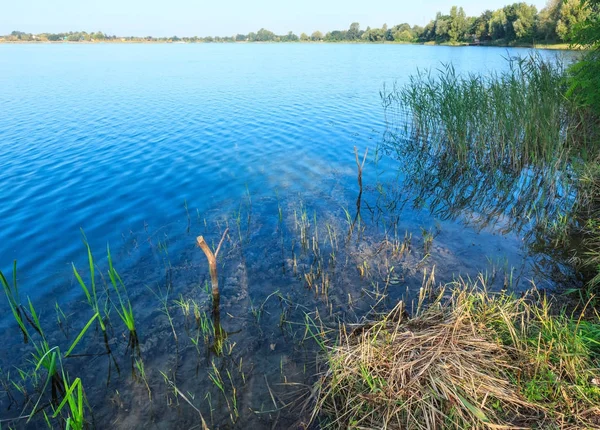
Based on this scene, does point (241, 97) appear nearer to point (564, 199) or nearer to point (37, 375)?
point (564, 199)

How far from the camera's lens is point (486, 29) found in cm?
7800

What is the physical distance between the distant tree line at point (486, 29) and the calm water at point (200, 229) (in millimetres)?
7601

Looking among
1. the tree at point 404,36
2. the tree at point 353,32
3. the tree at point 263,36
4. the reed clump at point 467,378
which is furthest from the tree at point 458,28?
the tree at point 263,36

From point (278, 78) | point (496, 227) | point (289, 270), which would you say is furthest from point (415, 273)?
point (278, 78)

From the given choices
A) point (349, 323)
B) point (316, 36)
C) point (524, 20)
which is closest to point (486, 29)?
point (524, 20)

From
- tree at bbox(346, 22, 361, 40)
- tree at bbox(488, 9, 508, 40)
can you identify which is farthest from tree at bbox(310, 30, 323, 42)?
tree at bbox(488, 9, 508, 40)

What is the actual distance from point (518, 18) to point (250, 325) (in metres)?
80.3

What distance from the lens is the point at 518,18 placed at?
63.7m

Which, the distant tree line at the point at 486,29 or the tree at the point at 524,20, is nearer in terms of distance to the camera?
the distant tree line at the point at 486,29

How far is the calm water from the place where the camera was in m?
4.70

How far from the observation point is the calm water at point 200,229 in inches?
185

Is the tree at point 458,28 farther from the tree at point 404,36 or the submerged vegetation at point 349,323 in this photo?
the submerged vegetation at point 349,323

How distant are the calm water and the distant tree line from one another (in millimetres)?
7601

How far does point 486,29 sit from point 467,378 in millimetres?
94869
